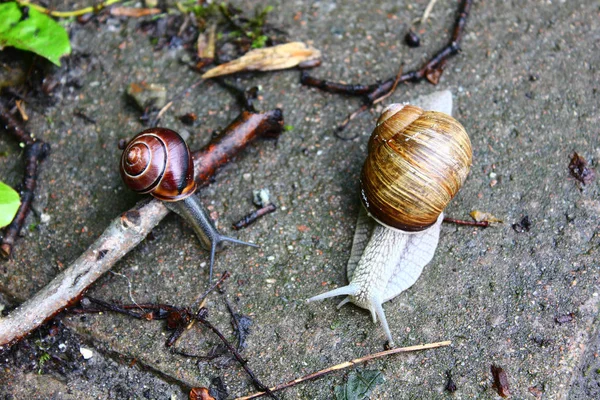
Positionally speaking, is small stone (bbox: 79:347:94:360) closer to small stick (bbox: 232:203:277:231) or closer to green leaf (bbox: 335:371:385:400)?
small stick (bbox: 232:203:277:231)

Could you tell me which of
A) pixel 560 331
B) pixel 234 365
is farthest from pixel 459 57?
pixel 234 365

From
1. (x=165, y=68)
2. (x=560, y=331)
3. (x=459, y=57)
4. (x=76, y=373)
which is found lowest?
(x=560, y=331)

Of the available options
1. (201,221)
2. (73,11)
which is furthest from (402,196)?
(73,11)

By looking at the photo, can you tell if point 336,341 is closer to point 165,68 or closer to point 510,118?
point 510,118

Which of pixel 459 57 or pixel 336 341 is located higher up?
pixel 459 57

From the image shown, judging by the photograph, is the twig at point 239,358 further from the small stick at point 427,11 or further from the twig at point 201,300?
the small stick at point 427,11

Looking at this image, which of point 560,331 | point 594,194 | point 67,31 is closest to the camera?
point 560,331

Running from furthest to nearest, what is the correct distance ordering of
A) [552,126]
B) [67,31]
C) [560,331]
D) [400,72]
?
[67,31]
[400,72]
[552,126]
[560,331]

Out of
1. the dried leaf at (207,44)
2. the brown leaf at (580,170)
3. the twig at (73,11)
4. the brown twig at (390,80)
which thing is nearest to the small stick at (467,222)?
the brown leaf at (580,170)
